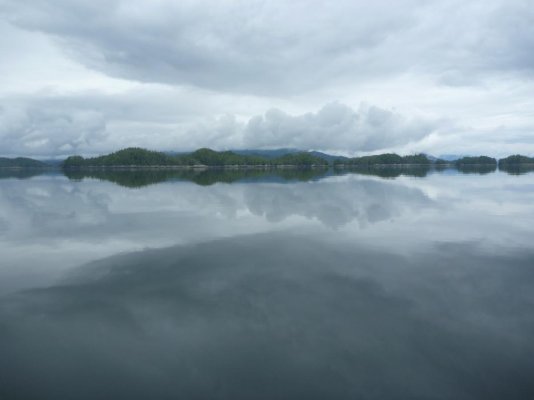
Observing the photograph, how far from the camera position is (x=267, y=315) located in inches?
Result: 482

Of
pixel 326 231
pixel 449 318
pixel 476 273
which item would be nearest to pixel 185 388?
pixel 449 318

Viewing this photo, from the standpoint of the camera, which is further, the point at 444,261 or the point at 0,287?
the point at 444,261

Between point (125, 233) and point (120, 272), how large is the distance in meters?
9.11

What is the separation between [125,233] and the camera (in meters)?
25.3

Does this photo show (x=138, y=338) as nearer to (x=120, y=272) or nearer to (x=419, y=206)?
(x=120, y=272)

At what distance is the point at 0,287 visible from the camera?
1503 centimetres

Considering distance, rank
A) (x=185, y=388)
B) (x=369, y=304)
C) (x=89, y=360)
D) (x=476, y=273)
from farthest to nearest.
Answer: (x=476, y=273) → (x=369, y=304) → (x=89, y=360) → (x=185, y=388)

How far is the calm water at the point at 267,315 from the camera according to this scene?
29.5 ft

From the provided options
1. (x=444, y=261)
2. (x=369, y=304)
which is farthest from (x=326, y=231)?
(x=369, y=304)

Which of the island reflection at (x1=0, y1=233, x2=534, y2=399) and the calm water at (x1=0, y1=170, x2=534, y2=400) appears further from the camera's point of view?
the calm water at (x1=0, y1=170, x2=534, y2=400)

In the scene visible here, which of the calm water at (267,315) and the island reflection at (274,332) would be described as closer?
the island reflection at (274,332)

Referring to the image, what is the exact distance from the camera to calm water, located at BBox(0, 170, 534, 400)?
8.98 meters

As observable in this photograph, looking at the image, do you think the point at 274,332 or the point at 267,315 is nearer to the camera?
the point at 274,332

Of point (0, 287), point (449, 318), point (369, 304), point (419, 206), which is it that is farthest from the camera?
point (419, 206)
